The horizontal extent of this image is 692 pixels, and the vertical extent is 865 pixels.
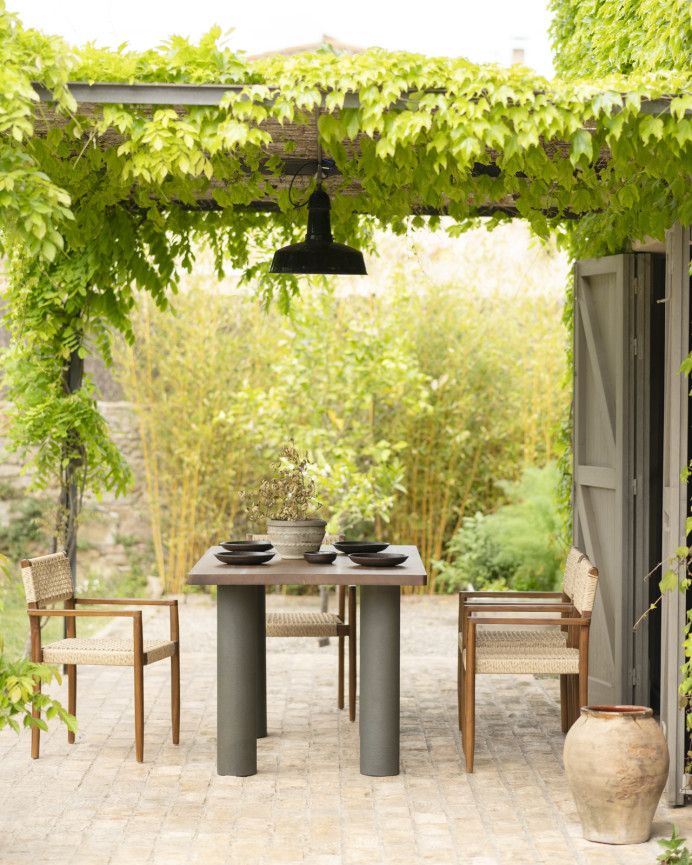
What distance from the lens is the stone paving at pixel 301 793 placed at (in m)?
3.56

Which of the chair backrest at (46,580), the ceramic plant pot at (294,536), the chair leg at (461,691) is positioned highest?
the ceramic plant pot at (294,536)

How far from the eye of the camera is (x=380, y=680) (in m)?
4.36

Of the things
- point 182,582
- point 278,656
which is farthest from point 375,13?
point 278,656

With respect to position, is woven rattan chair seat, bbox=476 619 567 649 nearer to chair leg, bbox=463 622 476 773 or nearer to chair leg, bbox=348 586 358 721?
chair leg, bbox=463 622 476 773

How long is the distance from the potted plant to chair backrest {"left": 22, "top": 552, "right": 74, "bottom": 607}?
948 mm

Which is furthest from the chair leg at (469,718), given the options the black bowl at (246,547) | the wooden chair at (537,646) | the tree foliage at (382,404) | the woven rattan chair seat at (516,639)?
the tree foliage at (382,404)

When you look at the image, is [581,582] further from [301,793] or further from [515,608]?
[301,793]

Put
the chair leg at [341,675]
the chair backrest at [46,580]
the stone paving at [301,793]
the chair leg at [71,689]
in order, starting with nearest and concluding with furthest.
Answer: the stone paving at [301,793] → the chair backrest at [46,580] → the chair leg at [71,689] → the chair leg at [341,675]

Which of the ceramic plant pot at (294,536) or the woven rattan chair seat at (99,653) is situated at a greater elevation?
the ceramic plant pot at (294,536)

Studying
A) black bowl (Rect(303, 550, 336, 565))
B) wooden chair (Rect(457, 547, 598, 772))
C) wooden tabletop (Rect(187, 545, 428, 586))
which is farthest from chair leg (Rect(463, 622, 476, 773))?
black bowl (Rect(303, 550, 336, 565))

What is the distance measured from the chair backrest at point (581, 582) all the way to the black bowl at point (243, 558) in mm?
1342

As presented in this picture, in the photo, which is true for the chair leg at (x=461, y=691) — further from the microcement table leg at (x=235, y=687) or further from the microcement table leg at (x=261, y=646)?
the microcement table leg at (x=235, y=687)

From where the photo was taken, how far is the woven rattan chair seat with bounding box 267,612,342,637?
16.7 feet

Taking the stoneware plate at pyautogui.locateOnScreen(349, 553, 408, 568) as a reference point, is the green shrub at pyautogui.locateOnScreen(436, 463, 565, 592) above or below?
below
